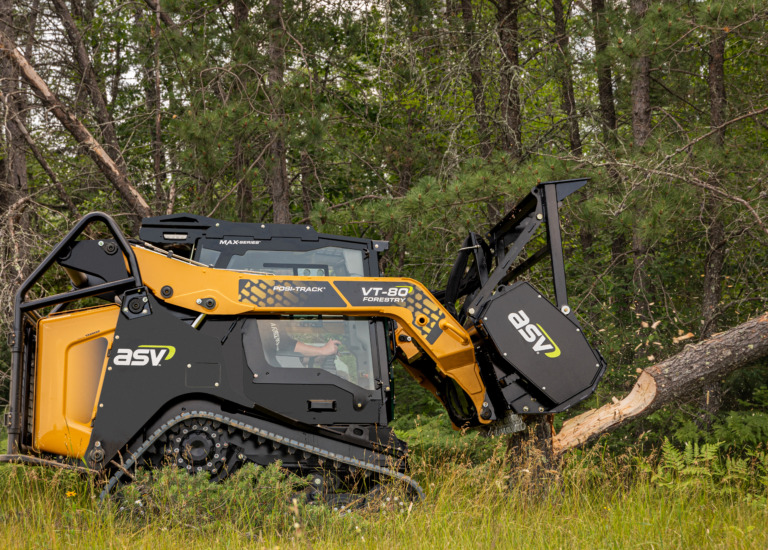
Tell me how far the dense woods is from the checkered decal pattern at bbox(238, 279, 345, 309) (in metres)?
2.93

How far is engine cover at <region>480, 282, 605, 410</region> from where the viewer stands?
5.41 m

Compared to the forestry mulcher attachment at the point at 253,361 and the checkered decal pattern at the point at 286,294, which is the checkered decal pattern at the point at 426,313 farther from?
the checkered decal pattern at the point at 286,294

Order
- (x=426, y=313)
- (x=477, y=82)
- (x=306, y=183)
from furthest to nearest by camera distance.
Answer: (x=306, y=183) → (x=477, y=82) → (x=426, y=313)

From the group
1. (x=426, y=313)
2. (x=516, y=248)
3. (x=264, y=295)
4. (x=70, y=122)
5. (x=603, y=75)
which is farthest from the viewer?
(x=603, y=75)

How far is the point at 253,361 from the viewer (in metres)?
5.42

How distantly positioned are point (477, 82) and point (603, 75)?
1816 millimetres

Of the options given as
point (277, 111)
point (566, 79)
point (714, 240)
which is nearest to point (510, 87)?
point (566, 79)

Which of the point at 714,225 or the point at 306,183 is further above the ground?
the point at 306,183

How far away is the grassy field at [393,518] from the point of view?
13.9ft

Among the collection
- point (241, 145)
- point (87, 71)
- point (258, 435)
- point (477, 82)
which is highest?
point (87, 71)

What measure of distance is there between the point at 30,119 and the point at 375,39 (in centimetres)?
545

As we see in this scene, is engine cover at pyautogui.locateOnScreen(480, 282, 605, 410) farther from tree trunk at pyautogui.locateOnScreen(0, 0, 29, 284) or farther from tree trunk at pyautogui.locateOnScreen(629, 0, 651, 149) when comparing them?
tree trunk at pyautogui.locateOnScreen(0, 0, 29, 284)

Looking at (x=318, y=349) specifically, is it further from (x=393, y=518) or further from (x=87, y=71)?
(x=87, y=71)

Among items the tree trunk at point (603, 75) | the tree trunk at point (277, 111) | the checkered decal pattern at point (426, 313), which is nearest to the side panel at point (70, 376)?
the checkered decal pattern at point (426, 313)
